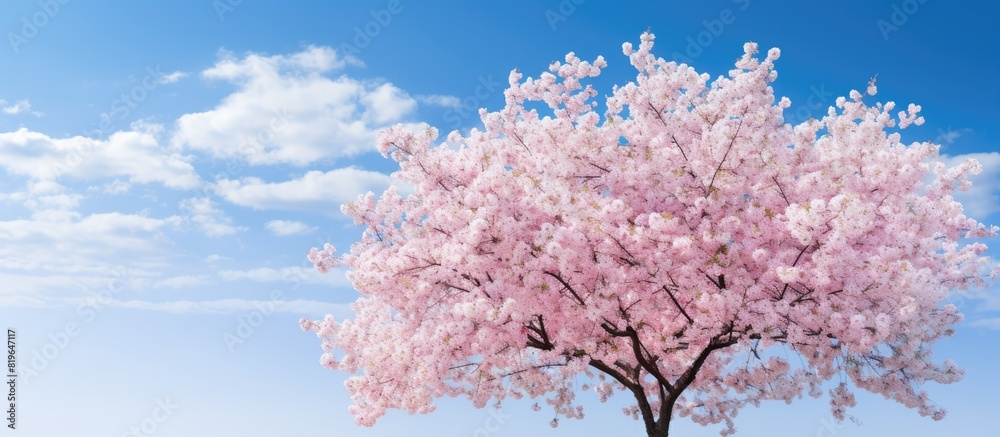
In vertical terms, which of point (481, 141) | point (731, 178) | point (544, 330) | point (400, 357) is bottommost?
point (400, 357)

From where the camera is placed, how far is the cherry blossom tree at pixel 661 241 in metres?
13.2

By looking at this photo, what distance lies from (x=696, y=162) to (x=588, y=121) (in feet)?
7.38

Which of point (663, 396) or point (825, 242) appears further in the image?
point (663, 396)

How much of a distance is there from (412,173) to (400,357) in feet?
11.6

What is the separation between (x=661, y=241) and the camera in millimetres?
13523

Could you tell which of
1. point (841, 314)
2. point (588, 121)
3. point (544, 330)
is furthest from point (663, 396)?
point (588, 121)

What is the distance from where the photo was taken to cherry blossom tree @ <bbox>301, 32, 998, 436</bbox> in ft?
43.2

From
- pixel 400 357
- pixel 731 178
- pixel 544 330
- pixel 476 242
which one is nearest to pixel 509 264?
pixel 476 242

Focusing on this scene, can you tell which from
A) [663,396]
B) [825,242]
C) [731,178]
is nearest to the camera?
[825,242]

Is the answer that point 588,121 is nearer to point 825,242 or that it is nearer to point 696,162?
point 696,162

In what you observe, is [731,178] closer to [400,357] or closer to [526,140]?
[526,140]

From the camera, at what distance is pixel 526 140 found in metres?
15.9

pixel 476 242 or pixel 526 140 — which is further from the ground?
pixel 526 140

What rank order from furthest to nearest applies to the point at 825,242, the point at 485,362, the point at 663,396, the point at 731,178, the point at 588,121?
1. the point at 663,396
2. the point at 485,362
3. the point at 588,121
4. the point at 731,178
5. the point at 825,242
